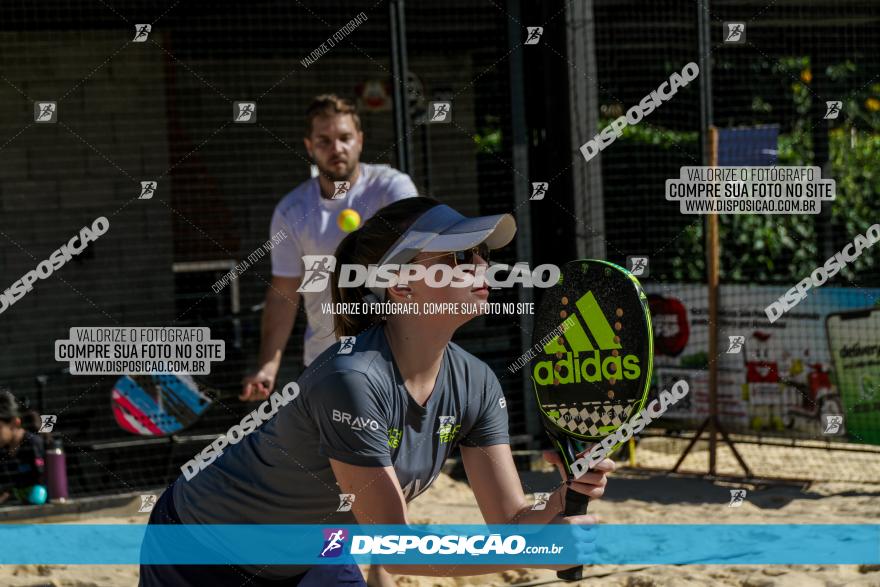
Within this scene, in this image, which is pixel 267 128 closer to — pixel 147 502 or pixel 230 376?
pixel 230 376

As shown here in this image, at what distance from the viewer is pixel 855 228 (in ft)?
32.2

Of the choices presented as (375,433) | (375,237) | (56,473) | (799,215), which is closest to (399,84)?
(56,473)

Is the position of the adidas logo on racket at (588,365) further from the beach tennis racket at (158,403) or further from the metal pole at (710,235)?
the metal pole at (710,235)

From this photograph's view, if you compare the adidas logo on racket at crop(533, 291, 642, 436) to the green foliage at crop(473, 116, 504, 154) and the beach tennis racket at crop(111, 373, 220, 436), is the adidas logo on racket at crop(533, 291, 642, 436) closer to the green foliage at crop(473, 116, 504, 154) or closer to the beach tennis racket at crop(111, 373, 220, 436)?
the beach tennis racket at crop(111, 373, 220, 436)

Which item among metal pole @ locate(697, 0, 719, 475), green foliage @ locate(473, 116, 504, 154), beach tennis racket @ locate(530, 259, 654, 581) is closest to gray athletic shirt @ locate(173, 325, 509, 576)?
beach tennis racket @ locate(530, 259, 654, 581)

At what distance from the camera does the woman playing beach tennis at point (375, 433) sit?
8.45 feet

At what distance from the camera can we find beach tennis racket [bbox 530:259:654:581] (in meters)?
2.63

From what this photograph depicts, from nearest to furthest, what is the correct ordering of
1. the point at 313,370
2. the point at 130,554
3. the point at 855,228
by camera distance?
the point at 313,370 < the point at 130,554 < the point at 855,228

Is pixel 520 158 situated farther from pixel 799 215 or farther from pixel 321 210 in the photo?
pixel 799 215

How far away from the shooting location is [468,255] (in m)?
2.77

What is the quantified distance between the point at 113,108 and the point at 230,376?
7.51ft

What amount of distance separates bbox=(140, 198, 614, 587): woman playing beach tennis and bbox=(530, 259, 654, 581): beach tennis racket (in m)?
0.15

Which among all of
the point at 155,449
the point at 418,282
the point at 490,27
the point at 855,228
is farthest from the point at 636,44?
the point at 418,282

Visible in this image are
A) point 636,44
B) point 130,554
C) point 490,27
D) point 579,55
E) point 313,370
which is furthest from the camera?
point 636,44
